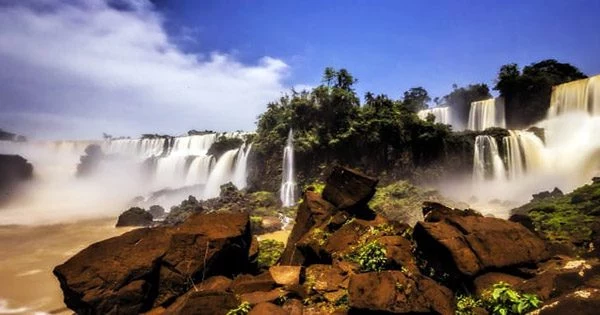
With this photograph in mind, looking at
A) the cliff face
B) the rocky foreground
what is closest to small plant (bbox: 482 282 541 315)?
the rocky foreground

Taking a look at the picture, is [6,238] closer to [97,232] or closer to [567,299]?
[97,232]

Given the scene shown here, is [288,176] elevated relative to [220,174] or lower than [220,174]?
elevated

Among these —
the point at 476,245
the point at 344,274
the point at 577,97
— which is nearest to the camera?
the point at 476,245

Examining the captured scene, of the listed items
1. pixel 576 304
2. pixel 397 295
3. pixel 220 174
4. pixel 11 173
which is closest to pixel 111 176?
pixel 11 173

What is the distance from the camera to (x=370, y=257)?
7309 mm

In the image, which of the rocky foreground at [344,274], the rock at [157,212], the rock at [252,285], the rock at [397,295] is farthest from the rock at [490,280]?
the rock at [157,212]

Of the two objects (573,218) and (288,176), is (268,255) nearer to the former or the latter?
(573,218)

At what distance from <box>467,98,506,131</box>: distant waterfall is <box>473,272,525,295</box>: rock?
38427mm

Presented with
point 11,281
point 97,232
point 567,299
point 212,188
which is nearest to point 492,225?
point 567,299

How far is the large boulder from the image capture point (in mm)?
6246

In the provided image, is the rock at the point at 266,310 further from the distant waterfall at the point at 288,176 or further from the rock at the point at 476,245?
the distant waterfall at the point at 288,176

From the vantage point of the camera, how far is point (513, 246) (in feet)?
22.3

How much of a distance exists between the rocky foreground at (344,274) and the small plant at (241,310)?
16 millimetres

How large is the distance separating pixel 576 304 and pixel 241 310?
453cm
